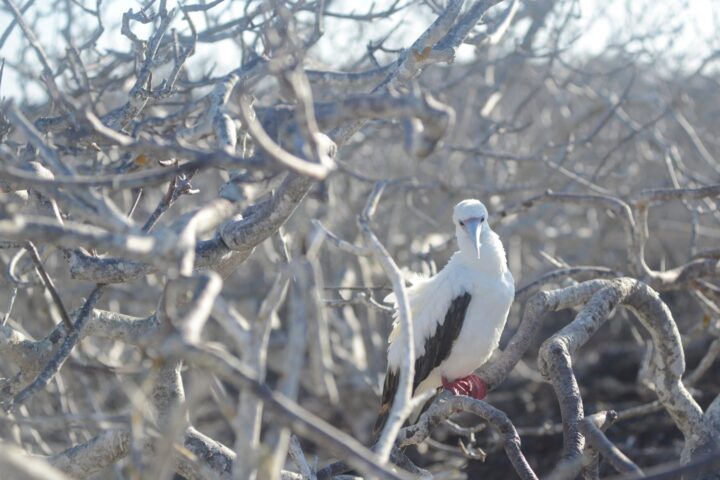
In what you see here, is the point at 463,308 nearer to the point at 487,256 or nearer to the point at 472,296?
the point at 472,296

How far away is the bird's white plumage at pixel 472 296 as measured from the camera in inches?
182

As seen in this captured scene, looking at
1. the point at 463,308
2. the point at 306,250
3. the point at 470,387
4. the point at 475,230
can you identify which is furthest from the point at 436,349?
the point at 306,250

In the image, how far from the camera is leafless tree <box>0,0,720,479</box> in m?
1.98

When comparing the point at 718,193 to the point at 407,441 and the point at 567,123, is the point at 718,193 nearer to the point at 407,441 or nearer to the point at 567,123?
the point at 407,441

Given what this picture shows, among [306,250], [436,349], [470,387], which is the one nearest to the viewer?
[306,250]

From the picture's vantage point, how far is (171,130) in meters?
4.45

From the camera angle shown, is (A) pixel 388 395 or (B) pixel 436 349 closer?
(A) pixel 388 395

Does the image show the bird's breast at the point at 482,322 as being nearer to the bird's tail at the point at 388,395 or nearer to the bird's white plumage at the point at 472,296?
the bird's white plumage at the point at 472,296

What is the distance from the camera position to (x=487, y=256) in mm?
4656

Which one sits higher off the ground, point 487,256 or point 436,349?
point 487,256

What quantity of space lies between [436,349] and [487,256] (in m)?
0.59

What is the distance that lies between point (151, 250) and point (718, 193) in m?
3.09

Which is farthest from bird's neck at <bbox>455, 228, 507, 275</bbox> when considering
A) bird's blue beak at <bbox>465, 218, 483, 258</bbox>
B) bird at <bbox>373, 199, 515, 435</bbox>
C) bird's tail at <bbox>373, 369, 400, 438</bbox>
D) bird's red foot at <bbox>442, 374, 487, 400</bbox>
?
bird's tail at <bbox>373, 369, 400, 438</bbox>

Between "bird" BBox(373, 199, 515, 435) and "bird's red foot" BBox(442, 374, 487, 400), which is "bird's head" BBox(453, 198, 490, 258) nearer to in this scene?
"bird" BBox(373, 199, 515, 435)
